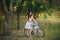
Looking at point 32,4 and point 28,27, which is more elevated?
point 32,4

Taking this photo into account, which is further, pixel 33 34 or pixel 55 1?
pixel 55 1

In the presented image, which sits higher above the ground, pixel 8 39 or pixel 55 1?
pixel 55 1

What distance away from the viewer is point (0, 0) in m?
17.2

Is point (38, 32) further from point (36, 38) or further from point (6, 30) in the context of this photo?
point (6, 30)

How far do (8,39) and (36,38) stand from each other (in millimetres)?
1802

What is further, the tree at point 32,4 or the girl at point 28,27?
the tree at point 32,4

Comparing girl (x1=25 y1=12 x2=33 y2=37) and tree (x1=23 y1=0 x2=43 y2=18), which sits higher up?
tree (x1=23 y1=0 x2=43 y2=18)

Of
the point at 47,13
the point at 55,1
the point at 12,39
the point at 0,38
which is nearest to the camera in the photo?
the point at 12,39

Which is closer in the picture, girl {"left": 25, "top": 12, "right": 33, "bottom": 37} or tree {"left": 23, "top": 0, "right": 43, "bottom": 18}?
girl {"left": 25, "top": 12, "right": 33, "bottom": 37}

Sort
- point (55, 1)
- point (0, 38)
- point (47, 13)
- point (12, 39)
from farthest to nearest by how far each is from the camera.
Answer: point (55, 1)
point (47, 13)
point (0, 38)
point (12, 39)

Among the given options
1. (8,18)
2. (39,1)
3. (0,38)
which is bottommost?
(0,38)

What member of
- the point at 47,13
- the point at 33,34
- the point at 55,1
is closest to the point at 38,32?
the point at 33,34

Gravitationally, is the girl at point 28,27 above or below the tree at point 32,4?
below

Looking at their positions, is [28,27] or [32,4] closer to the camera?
[28,27]
